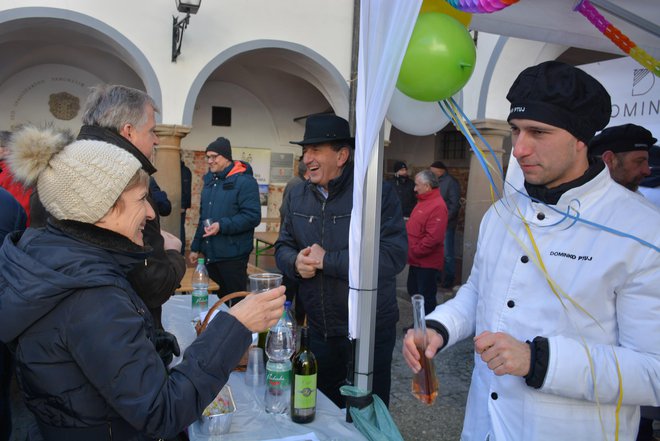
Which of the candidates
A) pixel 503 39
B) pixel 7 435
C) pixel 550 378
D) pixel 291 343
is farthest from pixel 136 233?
pixel 503 39

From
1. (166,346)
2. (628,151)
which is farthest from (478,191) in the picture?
(166,346)

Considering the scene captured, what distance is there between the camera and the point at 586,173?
1515 millimetres

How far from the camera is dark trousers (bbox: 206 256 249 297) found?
4852 millimetres

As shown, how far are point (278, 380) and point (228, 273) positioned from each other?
3.12 metres

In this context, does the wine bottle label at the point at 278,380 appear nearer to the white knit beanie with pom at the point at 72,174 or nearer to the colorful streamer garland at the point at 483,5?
the white knit beanie with pom at the point at 72,174

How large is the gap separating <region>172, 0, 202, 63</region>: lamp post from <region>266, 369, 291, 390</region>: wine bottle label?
6.14 metres

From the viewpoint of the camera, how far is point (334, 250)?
2646mm

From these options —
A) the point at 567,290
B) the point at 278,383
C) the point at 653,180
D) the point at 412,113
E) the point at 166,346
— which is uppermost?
the point at 412,113

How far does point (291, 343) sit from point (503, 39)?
6.73m

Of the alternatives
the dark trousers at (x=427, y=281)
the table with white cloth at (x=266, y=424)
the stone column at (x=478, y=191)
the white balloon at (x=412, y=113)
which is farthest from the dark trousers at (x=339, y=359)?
the stone column at (x=478, y=191)

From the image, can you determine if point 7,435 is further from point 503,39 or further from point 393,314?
point 503,39

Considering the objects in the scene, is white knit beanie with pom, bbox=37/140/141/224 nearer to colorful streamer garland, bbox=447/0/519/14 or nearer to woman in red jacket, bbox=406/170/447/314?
colorful streamer garland, bbox=447/0/519/14

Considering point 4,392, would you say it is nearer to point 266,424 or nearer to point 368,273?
point 266,424

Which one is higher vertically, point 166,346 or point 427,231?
point 427,231
